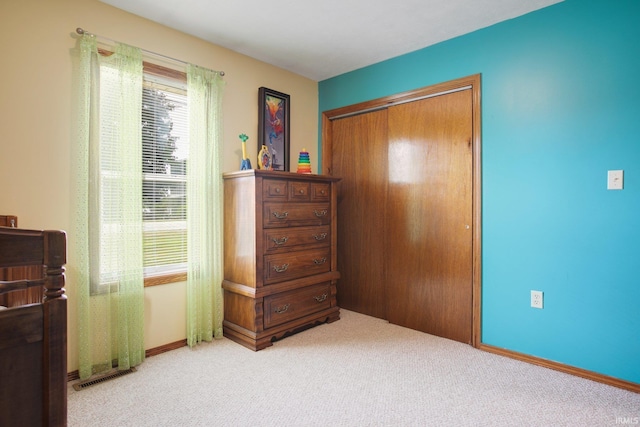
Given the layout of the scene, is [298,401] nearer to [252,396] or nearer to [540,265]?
[252,396]

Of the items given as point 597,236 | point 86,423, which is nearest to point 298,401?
point 86,423

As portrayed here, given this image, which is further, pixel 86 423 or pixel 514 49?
pixel 514 49

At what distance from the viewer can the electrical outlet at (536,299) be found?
2369 mm

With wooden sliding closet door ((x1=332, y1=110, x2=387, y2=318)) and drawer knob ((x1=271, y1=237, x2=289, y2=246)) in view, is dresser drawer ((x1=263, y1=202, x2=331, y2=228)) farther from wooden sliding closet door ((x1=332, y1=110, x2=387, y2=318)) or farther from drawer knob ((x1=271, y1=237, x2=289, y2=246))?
wooden sliding closet door ((x1=332, y1=110, x2=387, y2=318))

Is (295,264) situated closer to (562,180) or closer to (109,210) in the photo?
(109,210)

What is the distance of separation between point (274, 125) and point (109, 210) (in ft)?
5.34

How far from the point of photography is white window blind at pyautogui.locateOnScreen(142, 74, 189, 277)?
2492 mm

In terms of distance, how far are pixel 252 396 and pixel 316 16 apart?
2537 mm

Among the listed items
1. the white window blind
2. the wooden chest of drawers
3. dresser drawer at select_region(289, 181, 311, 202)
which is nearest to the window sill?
the white window blind

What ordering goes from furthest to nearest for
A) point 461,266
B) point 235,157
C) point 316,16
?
point 235,157 < point 461,266 < point 316,16

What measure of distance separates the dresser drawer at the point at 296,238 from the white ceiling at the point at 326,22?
1563 mm

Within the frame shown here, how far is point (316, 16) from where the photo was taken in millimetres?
2459

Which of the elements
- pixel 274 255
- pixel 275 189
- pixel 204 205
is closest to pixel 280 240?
pixel 274 255

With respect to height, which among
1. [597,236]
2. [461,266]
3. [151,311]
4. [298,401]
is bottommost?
[298,401]
